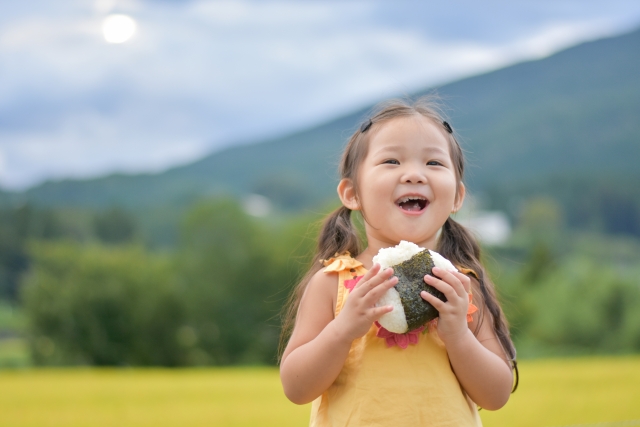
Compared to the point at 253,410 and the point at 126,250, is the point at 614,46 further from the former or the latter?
the point at 253,410

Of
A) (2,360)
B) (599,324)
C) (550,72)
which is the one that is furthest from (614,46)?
(2,360)

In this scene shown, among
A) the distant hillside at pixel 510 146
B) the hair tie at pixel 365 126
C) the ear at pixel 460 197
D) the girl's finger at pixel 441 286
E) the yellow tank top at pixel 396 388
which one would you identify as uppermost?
the distant hillside at pixel 510 146

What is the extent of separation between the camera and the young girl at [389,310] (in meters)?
2.07

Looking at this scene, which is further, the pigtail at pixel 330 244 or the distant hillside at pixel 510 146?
the distant hillside at pixel 510 146

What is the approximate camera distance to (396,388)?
2.13 m

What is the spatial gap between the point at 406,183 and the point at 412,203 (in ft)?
0.29

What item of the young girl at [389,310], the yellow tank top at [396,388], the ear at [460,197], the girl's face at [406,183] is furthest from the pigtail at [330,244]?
the ear at [460,197]

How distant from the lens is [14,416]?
1027cm

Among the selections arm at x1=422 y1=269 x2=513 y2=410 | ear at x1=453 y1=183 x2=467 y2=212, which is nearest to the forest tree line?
ear at x1=453 y1=183 x2=467 y2=212

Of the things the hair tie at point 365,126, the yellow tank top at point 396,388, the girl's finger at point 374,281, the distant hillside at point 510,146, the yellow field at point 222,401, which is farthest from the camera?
the distant hillside at point 510,146

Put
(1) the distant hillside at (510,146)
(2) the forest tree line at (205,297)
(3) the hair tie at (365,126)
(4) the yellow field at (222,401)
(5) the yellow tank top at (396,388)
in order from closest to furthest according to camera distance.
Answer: (5) the yellow tank top at (396,388) → (3) the hair tie at (365,126) → (4) the yellow field at (222,401) → (2) the forest tree line at (205,297) → (1) the distant hillside at (510,146)

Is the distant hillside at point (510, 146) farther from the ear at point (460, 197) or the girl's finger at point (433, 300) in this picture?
the girl's finger at point (433, 300)

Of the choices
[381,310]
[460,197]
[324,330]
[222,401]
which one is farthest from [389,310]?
[222,401]

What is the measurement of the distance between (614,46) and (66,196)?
9608 cm
